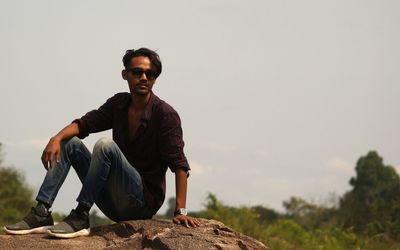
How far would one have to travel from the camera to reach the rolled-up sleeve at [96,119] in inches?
241

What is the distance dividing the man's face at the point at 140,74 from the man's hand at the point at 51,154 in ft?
2.70

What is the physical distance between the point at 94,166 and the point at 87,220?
Result: 0.53m

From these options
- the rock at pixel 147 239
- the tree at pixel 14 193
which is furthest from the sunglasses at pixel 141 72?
the tree at pixel 14 193

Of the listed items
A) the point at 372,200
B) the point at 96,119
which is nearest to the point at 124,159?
the point at 96,119

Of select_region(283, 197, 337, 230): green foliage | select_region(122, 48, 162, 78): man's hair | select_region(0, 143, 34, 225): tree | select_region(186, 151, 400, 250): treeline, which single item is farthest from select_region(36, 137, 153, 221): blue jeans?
select_region(283, 197, 337, 230): green foliage

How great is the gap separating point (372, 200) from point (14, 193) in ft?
86.4

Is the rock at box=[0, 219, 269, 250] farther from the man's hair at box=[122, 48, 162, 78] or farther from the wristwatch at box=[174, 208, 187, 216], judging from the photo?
the man's hair at box=[122, 48, 162, 78]

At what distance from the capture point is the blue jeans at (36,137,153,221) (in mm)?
5641

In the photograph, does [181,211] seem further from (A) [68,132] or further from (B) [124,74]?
(B) [124,74]

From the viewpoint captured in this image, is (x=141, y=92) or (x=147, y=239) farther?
(x=141, y=92)

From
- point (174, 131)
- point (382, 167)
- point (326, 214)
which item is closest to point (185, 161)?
point (174, 131)

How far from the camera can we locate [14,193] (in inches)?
1633

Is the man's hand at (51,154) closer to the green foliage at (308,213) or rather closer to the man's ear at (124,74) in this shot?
the man's ear at (124,74)

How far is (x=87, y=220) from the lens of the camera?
19.2ft
